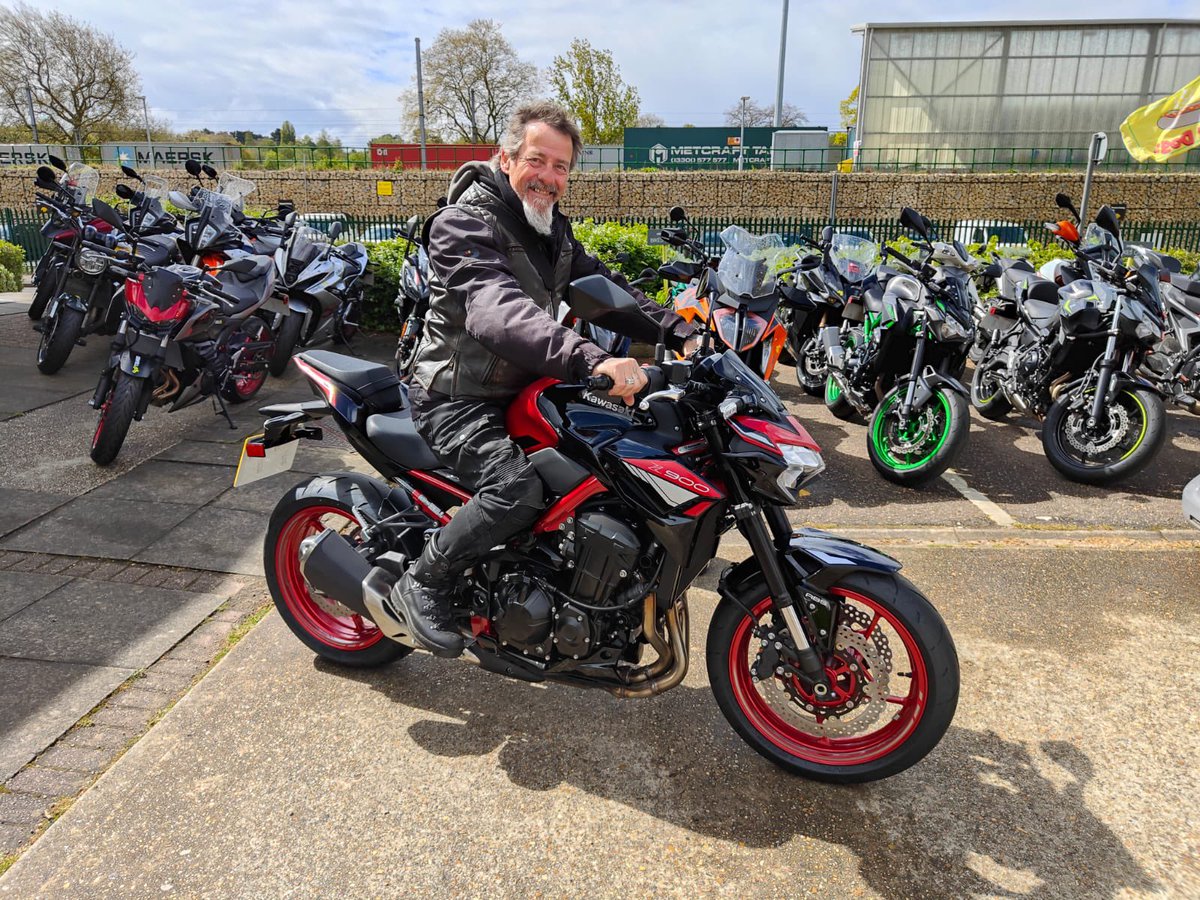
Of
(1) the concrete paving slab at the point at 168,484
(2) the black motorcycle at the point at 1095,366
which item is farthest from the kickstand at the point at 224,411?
(2) the black motorcycle at the point at 1095,366

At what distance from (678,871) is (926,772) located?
95 cm

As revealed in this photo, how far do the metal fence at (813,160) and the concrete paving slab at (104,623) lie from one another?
81.9ft

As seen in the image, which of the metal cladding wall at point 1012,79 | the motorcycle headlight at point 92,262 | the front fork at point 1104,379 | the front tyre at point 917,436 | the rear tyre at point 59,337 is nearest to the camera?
the front tyre at point 917,436

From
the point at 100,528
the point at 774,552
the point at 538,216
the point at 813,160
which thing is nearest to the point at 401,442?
the point at 538,216

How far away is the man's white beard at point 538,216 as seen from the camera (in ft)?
8.75

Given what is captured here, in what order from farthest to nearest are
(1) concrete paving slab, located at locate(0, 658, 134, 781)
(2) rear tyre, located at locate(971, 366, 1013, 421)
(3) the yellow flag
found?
1. (3) the yellow flag
2. (2) rear tyre, located at locate(971, 366, 1013, 421)
3. (1) concrete paving slab, located at locate(0, 658, 134, 781)

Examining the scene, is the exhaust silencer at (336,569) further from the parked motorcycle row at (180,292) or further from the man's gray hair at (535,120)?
the parked motorcycle row at (180,292)

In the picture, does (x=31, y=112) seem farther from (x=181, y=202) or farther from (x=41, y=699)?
(x=41, y=699)

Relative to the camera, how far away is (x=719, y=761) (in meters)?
2.82

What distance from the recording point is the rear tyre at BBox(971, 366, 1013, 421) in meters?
6.70

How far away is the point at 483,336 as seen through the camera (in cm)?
239

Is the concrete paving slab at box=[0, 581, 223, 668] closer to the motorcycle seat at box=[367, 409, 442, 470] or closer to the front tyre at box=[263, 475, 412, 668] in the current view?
the front tyre at box=[263, 475, 412, 668]

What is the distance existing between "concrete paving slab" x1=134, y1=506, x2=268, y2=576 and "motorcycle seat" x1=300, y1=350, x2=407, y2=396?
146 centimetres

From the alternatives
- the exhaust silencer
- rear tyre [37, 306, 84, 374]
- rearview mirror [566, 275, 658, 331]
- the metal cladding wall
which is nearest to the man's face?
rearview mirror [566, 275, 658, 331]
